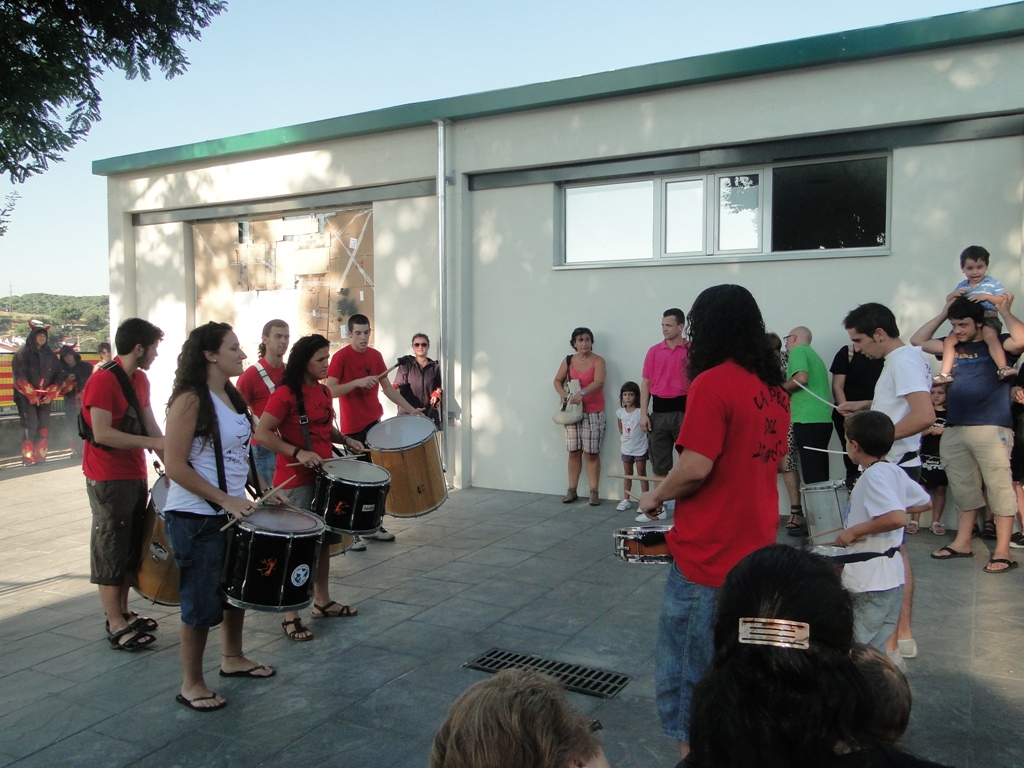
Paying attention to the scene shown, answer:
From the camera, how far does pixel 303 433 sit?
5.31 m

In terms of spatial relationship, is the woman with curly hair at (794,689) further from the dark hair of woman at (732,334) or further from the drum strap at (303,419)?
the drum strap at (303,419)

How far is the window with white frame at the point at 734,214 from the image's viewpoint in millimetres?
8172

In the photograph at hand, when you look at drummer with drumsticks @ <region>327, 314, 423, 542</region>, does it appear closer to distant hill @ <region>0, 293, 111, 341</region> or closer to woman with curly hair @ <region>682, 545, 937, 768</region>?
woman with curly hair @ <region>682, 545, 937, 768</region>

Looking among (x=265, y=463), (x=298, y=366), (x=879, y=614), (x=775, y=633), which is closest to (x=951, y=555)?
(x=879, y=614)

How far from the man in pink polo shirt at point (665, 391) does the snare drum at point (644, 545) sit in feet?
15.9

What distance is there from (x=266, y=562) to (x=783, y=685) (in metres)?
3.23

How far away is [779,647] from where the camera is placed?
1.40 meters

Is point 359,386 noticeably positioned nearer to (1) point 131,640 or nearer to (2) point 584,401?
(2) point 584,401

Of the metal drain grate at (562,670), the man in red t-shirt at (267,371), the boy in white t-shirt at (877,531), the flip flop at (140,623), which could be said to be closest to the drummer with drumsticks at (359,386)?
the man in red t-shirt at (267,371)

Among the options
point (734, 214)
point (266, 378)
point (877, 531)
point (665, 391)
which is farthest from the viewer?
point (734, 214)

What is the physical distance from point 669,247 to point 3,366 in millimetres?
13166

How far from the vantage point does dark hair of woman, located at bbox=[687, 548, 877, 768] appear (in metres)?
1.34

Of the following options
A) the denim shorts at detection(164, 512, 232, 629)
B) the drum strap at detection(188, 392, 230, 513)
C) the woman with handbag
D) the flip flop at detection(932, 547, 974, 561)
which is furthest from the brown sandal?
the flip flop at detection(932, 547, 974, 561)

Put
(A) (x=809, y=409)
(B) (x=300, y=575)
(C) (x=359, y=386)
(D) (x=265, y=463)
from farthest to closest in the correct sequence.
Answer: (A) (x=809, y=409) < (C) (x=359, y=386) < (D) (x=265, y=463) < (B) (x=300, y=575)
